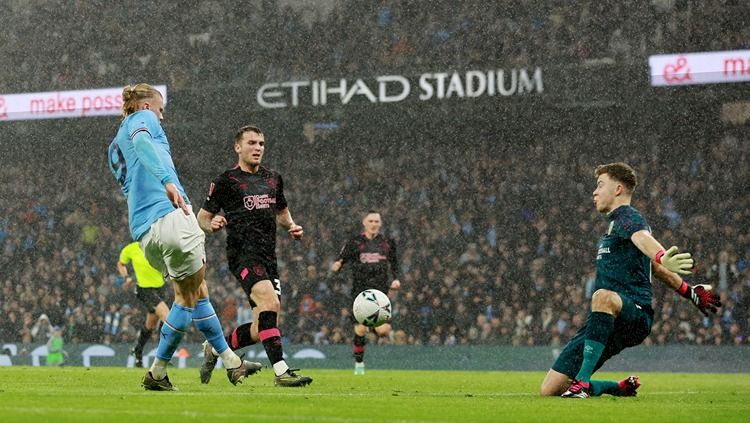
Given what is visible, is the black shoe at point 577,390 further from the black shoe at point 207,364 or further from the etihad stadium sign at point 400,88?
the etihad stadium sign at point 400,88

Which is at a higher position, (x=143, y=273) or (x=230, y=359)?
(x=143, y=273)

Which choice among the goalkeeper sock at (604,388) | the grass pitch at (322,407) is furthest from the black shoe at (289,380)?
the goalkeeper sock at (604,388)

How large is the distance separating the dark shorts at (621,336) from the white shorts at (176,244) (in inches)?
103

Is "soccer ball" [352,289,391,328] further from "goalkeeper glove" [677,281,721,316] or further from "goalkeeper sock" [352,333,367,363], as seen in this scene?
"goalkeeper glove" [677,281,721,316]

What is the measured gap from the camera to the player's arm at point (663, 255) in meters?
6.82

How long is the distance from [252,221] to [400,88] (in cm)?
1469

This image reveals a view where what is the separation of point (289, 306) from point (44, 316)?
476 centimetres

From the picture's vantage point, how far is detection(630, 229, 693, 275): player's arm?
6.82m

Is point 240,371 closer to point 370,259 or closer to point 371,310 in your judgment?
point 371,310

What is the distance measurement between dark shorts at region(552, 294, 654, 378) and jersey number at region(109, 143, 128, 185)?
3.29 meters

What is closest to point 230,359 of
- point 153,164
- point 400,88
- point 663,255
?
point 153,164

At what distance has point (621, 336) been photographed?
25.5 ft

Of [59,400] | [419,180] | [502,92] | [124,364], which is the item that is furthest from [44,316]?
[59,400]

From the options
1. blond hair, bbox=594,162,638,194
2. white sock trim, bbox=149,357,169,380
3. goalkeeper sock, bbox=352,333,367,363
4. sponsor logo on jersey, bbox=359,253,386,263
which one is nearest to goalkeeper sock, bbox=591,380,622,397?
blond hair, bbox=594,162,638,194
